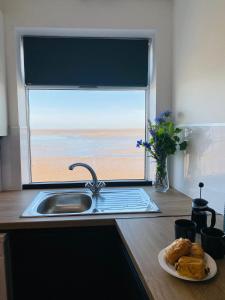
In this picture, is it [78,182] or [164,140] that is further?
[78,182]

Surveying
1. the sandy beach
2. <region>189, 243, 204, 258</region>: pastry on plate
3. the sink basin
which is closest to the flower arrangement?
the sandy beach

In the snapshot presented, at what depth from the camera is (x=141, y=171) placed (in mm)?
2334

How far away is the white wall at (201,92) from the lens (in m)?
1.39

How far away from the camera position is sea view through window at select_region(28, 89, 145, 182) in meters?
2.21

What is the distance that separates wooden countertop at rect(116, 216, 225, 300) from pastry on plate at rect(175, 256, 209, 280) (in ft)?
0.08

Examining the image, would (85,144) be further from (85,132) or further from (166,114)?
(166,114)

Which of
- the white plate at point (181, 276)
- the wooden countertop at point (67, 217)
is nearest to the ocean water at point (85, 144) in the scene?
→ the wooden countertop at point (67, 217)

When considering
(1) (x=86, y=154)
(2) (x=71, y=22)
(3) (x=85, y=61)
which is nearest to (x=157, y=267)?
(1) (x=86, y=154)

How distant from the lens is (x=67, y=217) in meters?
1.45

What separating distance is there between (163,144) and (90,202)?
718mm

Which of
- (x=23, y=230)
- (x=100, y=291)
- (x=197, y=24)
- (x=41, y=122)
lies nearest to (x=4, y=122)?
(x=41, y=122)

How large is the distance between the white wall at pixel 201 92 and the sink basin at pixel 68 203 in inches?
30.6

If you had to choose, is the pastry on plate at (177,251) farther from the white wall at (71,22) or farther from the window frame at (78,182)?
the white wall at (71,22)

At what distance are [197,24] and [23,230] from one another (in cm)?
173
